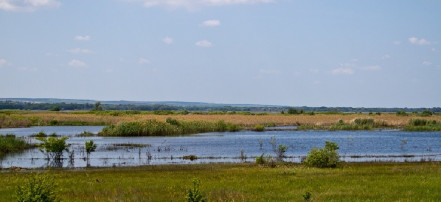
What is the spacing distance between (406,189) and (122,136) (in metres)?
47.9

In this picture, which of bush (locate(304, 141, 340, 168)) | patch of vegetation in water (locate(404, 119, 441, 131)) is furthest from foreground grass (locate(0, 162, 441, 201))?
patch of vegetation in water (locate(404, 119, 441, 131))

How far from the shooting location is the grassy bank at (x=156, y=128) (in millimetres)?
64500

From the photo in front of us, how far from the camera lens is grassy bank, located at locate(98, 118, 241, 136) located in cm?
6450

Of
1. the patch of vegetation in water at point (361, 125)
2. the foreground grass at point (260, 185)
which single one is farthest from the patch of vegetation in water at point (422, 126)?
the foreground grass at point (260, 185)

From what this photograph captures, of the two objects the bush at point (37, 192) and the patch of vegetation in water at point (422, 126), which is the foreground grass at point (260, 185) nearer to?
the bush at point (37, 192)

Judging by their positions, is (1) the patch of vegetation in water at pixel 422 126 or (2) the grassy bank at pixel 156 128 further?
(1) the patch of vegetation in water at pixel 422 126

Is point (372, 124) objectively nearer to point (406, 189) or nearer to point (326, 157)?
point (326, 157)

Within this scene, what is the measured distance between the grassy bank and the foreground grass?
37.9 meters

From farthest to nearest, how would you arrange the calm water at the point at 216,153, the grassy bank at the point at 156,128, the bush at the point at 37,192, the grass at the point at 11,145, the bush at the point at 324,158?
the grassy bank at the point at 156,128 → the grass at the point at 11,145 → the calm water at the point at 216,153 → the bush at the point at 324,158 → the bush at the point at 37,192

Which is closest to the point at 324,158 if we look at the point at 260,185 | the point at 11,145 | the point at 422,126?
the point at 260,185

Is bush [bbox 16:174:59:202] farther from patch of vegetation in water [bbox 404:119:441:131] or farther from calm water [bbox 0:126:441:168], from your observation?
patch of vegetation in water [bbox 404:119:441:131]

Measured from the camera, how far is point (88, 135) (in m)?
62.5

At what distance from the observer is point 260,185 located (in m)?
20.7

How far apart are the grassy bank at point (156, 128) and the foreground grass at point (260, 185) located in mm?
37886
